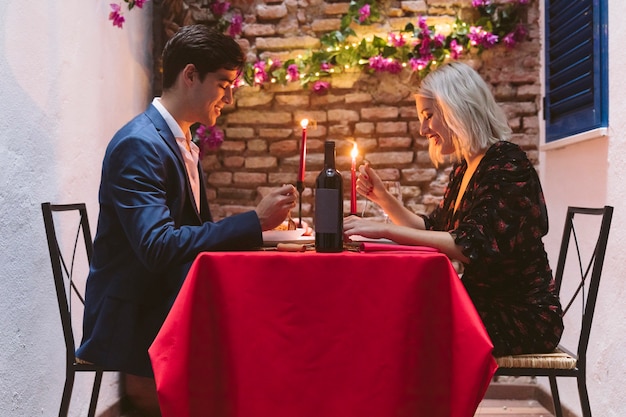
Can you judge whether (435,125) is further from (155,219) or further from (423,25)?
(423,25)

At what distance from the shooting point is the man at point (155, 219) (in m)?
1.53

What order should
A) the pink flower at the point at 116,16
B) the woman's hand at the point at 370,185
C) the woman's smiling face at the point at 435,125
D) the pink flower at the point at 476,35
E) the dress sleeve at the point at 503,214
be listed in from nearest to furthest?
the dress sleeve at the point at 503,214 → the woman's smiling face at the point at 435,125 → the woman's hand at the point at 370,185 → the pink flower at the point at 116,16 → the pink flower at the point at 476,35

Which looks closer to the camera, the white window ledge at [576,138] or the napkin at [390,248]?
the napkin at [390,248]

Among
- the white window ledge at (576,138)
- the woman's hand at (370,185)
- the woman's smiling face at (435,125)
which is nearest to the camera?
the woman's smiling face at (435,125)

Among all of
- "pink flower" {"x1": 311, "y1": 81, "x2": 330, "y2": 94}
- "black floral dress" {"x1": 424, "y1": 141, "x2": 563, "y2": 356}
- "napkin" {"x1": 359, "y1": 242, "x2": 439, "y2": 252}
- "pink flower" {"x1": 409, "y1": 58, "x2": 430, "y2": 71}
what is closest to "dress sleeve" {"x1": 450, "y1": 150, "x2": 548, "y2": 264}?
"black floral dress" {"x1": 424, "y1": 141, "x2": 563, "y2": 356}

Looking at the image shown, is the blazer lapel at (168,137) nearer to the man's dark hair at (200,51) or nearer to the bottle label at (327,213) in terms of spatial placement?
the man's dark hair at (200,51)

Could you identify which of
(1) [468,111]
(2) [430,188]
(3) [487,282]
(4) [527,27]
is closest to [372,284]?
(3) [487,282]

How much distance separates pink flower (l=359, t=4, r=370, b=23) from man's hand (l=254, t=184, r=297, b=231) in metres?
2.03

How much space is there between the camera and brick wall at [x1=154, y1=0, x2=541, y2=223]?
3.29 m

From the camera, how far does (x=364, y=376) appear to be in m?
1.39

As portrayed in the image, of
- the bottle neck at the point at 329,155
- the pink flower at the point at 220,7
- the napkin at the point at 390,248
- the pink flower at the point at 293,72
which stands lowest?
the napkin at the point at 390,248

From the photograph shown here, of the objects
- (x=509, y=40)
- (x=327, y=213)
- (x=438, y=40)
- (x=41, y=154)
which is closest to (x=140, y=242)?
(x=327, y=213)

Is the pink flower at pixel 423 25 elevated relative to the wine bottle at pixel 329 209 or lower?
elevated

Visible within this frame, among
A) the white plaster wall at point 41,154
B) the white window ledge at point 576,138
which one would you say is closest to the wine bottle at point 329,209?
the white plaster wall at point 41,154
